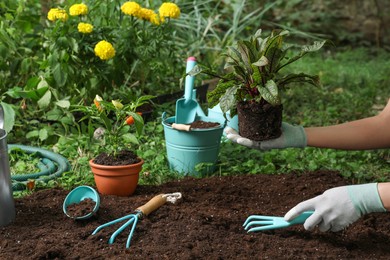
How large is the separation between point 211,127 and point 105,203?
870mm

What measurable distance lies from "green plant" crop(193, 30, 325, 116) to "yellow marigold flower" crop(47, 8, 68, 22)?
1315mm

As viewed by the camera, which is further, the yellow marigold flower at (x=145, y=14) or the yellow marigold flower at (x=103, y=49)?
the yellow marigold flower at (x=145, y=14)

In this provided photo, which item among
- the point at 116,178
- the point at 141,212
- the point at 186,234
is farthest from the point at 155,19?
the point at 186,234

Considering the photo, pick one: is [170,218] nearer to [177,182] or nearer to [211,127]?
[177,182]

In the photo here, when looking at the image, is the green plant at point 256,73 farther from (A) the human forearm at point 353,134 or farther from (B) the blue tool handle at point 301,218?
(B) the blue tool handle at point 301,218

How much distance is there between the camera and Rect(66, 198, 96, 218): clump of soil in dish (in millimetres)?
2518

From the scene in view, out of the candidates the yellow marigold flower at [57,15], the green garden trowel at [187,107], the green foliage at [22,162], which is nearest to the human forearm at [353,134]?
the green garden trowel at [187,107]

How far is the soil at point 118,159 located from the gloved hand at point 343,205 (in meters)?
0.93

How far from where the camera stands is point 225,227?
98.1 inches

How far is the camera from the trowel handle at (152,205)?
8.23ft

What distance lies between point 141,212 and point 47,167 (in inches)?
41.3

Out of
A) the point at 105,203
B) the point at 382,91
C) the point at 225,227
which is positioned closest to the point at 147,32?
the point at 105,203

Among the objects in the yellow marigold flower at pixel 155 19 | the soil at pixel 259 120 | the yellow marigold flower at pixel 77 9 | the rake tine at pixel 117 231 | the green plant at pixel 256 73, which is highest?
the yellow marigold flower at pixel 77 9

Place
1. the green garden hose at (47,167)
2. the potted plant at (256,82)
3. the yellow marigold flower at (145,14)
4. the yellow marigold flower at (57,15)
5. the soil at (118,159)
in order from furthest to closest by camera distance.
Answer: the yellow marigold flower at (145,14), the yellow marigold flower at (57,15), the green garden hose at (47,167), the soil at (118,159), the potted plant at (256,82)
